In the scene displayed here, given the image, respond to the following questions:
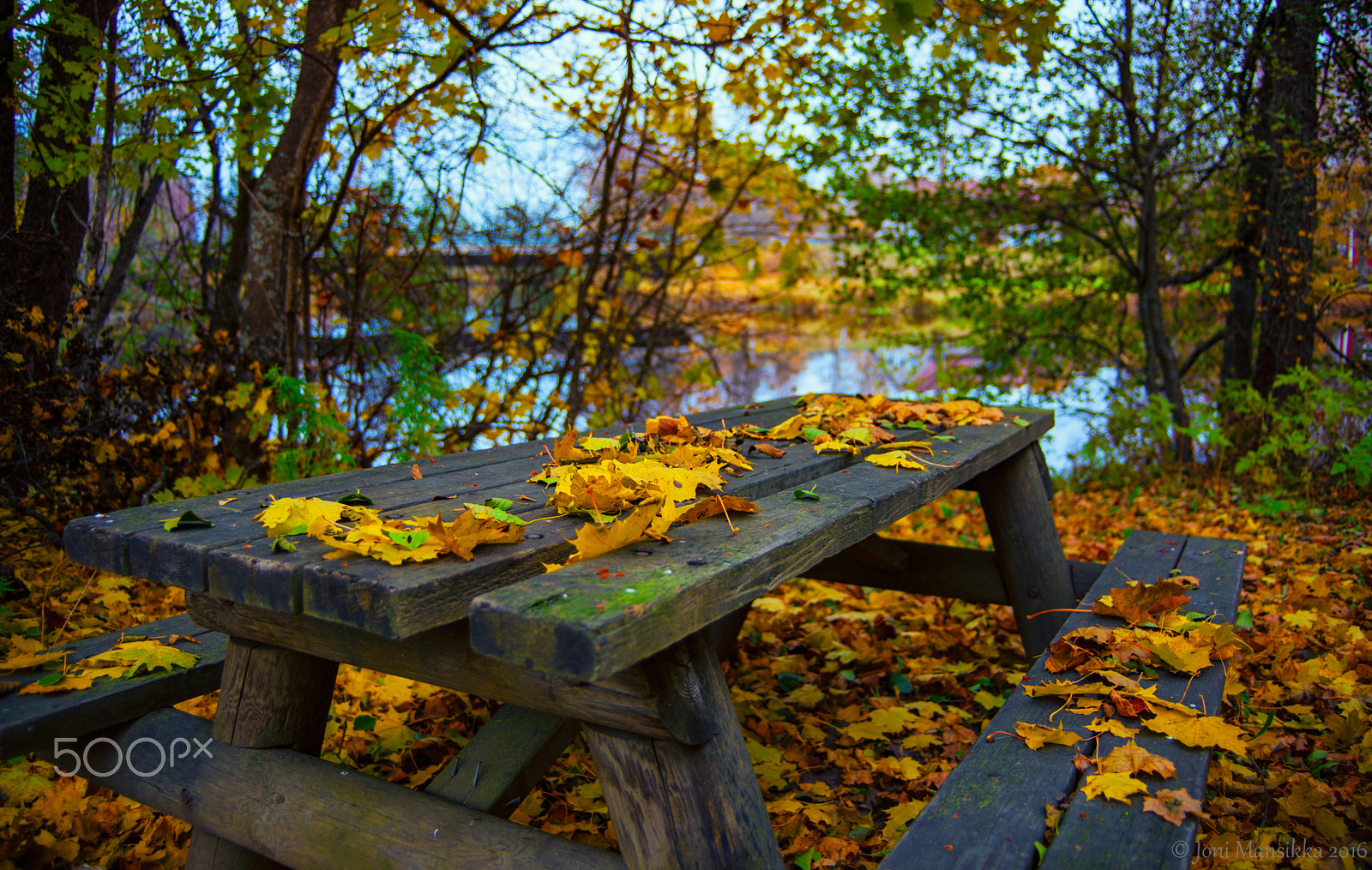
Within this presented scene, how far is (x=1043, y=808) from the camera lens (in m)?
1.09

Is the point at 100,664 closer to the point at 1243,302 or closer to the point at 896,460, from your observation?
the point at 896,460

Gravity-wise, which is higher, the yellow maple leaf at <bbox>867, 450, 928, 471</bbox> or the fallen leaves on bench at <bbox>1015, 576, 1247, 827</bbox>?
the yellow maple leaf at <bbox>867, 450, 928, 471</bbox>

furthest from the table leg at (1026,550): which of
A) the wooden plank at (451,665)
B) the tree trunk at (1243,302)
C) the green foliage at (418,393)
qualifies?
the tree trunk at (1243,302)

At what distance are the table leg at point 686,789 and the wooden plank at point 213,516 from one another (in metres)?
0.56

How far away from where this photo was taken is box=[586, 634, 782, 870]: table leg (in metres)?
1.07

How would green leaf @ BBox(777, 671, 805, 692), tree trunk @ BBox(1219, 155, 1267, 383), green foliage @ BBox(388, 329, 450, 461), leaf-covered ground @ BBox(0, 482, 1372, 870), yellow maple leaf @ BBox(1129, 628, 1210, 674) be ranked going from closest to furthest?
yellow maple leaf @ BBox(1129, 628, 1210, 674), leaf-covered ground @ BBox(0, 482, 1372, 870), green leaf @ BBox(777, 671, 805, 692), green foliage @ BBox(388, 329, 450, 461), tree trunk @ BBox(1219, 155, 1267, 383)

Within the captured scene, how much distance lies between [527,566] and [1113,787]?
85 cm

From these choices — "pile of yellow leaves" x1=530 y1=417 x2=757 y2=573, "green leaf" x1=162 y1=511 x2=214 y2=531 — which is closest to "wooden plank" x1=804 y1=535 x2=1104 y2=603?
"pile of yellow leaves" x1=530 y1=417 x2=757 y2=573

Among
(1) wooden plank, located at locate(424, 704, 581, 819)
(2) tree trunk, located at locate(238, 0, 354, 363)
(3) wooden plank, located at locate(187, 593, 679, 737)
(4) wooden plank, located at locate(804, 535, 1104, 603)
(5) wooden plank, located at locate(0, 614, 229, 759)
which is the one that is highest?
(2) tree trunk, located at locate(238, 0, 354, 363)

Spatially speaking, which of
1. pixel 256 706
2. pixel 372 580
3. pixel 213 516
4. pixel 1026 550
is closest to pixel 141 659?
pixel 256 706

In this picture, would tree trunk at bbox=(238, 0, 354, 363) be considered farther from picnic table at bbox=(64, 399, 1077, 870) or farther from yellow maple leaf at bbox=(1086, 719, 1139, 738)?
yellow maple leaf at bbox=(1086, 719, 1139, 738)

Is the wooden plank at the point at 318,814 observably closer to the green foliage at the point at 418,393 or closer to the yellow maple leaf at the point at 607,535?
the yellow maple leaf at the point at 607,535

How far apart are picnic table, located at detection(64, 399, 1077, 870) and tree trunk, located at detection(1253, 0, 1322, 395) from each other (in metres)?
4.31

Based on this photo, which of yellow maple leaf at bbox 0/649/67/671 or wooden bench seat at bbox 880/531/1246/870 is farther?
yellow maple leaf at bbox 0/649/67/671
